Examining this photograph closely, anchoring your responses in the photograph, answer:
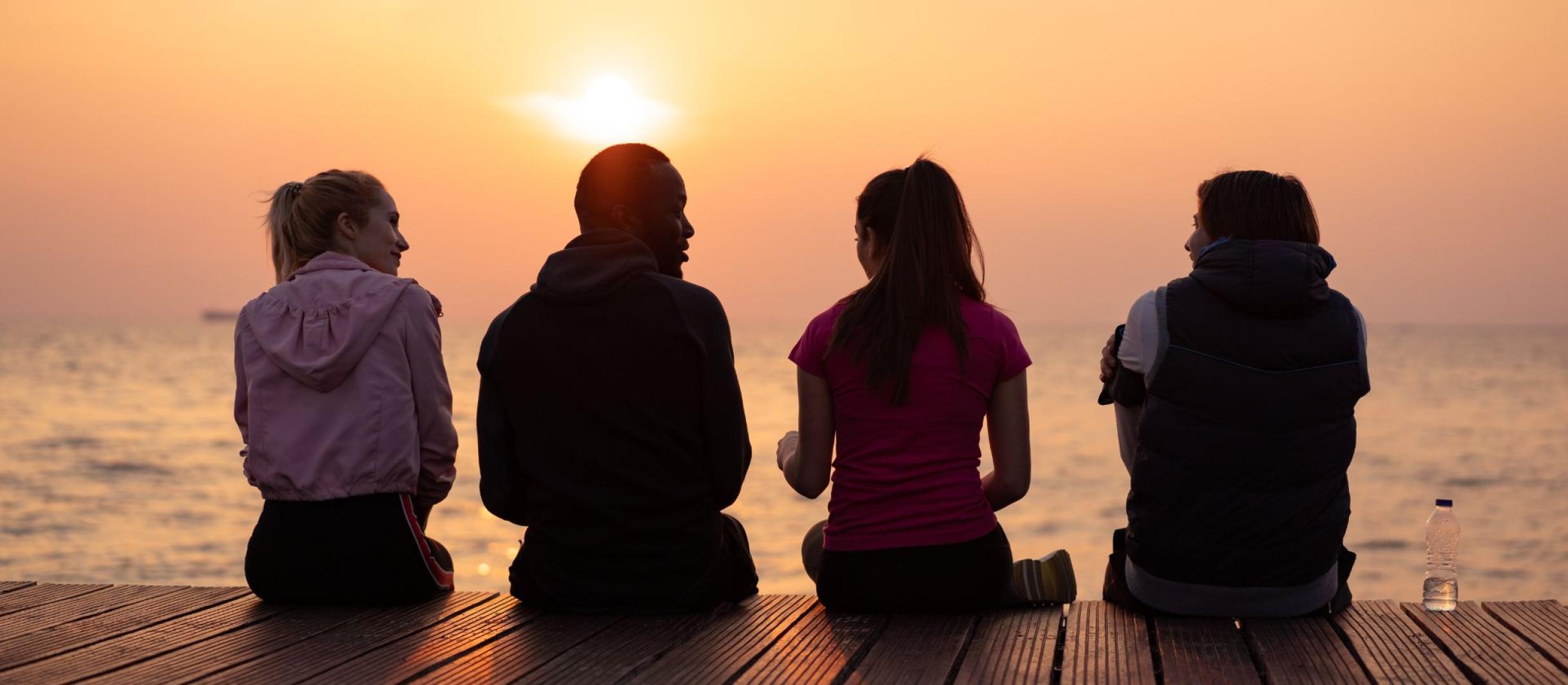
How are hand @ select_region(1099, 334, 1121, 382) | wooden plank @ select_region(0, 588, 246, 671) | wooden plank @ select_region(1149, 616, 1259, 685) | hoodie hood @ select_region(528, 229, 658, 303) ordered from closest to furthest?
wooden plank @ select_region(1149, 616, 1259, 685) < wooden plank @ select_region(0, 588, 246, 671) < hoodie hood @ select_region(528, 229, 658, 303) < hand @ select_region(1099, 334, 1121, 382)

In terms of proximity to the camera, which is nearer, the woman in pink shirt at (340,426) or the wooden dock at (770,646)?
the wooden dock at (770,646)

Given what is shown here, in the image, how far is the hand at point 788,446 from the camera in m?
4.08

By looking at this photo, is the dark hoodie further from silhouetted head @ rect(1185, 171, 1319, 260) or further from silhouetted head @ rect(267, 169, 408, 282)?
silhouetted head @ rect(1185, 171, 1319, 260)

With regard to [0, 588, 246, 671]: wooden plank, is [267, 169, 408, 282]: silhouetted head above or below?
above

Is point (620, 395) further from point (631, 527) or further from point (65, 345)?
point (65, 345)

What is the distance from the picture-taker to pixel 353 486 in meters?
4.04

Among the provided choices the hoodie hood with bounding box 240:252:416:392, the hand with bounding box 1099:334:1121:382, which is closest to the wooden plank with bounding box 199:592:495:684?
the hoodie hood with bounding box 240:252:416:392

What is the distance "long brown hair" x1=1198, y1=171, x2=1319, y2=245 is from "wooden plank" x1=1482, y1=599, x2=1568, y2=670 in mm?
1227

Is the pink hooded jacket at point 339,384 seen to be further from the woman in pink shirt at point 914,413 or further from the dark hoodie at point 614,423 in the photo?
the woman in pink shirt at point 914,413

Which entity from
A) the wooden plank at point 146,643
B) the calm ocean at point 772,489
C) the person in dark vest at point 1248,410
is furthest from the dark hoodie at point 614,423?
the calm ocean at point 772,489

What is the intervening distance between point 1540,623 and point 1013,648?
158cm

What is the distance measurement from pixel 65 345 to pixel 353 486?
80.7 metres

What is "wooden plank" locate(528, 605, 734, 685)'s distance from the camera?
10.8ft

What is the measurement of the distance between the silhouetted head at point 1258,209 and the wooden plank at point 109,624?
3.30 metres
